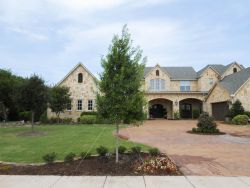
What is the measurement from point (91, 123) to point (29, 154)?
19859 millimetres

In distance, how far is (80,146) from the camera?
47.0 feet

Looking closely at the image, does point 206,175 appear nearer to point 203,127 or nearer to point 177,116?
point 203,127

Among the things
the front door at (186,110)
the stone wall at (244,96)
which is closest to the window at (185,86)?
the front door at (186,110)

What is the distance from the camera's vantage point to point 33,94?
22.0m

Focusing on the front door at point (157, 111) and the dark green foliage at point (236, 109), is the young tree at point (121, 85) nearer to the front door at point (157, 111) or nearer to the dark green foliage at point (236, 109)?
the dark green foliage at point (236, 109)

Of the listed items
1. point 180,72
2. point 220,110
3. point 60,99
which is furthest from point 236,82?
point 60,99

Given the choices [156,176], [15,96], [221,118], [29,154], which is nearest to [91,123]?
[15,96]

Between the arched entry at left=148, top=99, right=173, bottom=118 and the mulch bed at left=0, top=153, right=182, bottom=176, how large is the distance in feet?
112

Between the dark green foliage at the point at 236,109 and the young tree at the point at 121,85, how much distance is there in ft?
76.4

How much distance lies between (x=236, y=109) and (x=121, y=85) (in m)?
24.1

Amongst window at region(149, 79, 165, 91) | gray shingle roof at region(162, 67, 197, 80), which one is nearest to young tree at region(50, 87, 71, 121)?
window at region(149, 79, 165, 91)

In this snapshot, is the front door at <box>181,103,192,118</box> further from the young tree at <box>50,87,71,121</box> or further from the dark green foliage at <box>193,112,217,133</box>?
the dark green foliage at <box>193,112,217,133</box>

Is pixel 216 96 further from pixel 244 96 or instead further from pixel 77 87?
pixel 77 87

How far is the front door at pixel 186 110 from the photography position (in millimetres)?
44350
